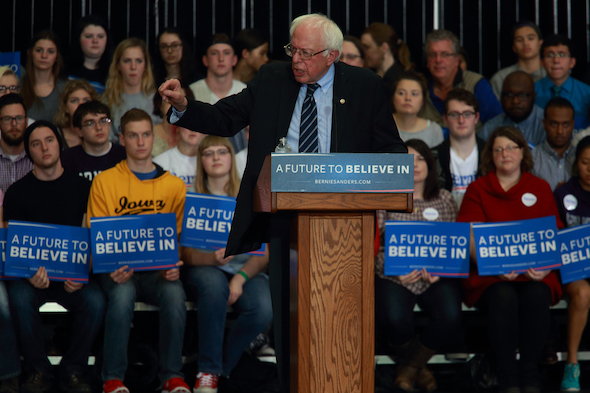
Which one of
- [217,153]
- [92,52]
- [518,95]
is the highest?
[92,52]

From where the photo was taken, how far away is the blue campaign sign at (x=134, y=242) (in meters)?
3.66

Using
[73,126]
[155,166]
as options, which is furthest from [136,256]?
[73,126]

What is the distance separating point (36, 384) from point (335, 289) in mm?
2083

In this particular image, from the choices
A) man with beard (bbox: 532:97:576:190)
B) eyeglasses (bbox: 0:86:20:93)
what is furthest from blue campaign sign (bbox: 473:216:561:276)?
eyeglasses (bbox: 0:86:20:93)

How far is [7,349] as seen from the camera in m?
3.55

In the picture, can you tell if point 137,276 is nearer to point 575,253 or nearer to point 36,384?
point 36,384

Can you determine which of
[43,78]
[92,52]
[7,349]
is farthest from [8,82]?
[7,349]

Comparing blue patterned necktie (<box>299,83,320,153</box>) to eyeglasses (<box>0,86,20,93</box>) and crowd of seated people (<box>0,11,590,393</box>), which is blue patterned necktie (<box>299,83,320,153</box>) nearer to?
crowd of seated people (<box>0,11,590,393</box>)

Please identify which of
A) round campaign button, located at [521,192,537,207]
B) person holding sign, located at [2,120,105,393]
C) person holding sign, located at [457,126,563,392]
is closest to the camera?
person holding sign, located at [2,120,105,393]

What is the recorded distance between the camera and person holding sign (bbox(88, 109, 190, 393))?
3.58 meters

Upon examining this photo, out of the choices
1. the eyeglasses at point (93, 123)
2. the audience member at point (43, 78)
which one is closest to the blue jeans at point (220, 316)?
the eyeglasses at point (93, 123)

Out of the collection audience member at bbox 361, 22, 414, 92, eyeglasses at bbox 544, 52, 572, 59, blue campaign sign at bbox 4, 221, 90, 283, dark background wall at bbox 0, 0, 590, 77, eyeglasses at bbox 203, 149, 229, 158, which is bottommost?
blue campaign sign at bbox 4, 221, 90, 283

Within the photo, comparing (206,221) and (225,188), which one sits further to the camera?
(225,188)

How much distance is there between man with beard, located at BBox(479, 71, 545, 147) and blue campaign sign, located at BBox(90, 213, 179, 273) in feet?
7.72
